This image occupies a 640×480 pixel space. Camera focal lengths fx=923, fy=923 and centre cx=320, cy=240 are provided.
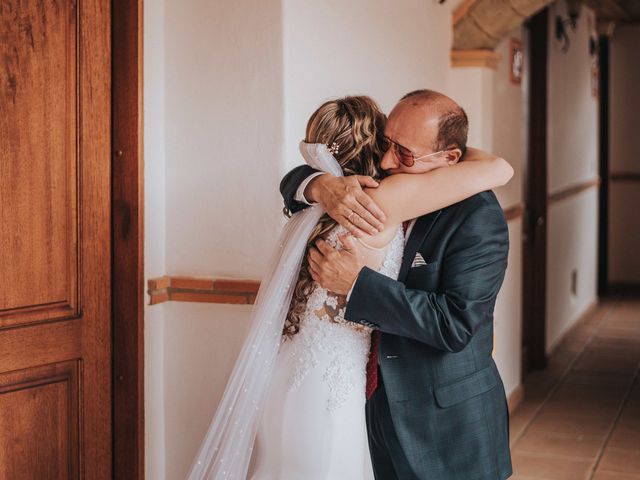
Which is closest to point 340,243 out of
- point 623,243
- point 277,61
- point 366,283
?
point 366,283

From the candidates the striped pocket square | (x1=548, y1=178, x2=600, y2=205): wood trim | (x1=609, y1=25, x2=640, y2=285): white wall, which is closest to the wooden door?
the striped pocket square

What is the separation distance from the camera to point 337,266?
7.30 ft

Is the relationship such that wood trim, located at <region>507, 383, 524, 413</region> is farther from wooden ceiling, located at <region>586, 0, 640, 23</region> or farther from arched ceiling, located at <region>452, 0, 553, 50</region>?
wooden ceiling, located at <region>586, 0, 640, 23</region>

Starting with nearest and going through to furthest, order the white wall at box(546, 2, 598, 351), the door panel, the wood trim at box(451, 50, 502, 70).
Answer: the door panel < the wood trim at box(451, 50, 502, 70) < the white wall at box(546, 2, 598, 351)

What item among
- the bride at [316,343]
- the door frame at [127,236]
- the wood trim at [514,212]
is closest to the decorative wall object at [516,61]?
the wood trim at [514,212]

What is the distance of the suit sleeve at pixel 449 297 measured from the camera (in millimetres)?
2154

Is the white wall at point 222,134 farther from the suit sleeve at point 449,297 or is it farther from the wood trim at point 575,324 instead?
the wood trim at point 575,324

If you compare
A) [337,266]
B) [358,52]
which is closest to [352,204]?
[337,266]

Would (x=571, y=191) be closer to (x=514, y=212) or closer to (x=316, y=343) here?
(x=514, y=212)

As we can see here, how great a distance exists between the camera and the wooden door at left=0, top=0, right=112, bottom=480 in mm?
2678

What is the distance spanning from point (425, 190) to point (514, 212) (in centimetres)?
334

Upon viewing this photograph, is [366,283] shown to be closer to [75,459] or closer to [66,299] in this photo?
[66,299]

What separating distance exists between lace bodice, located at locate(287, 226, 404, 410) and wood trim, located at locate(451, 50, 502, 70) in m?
2.49

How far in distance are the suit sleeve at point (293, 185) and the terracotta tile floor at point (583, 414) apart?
2.57 metres
